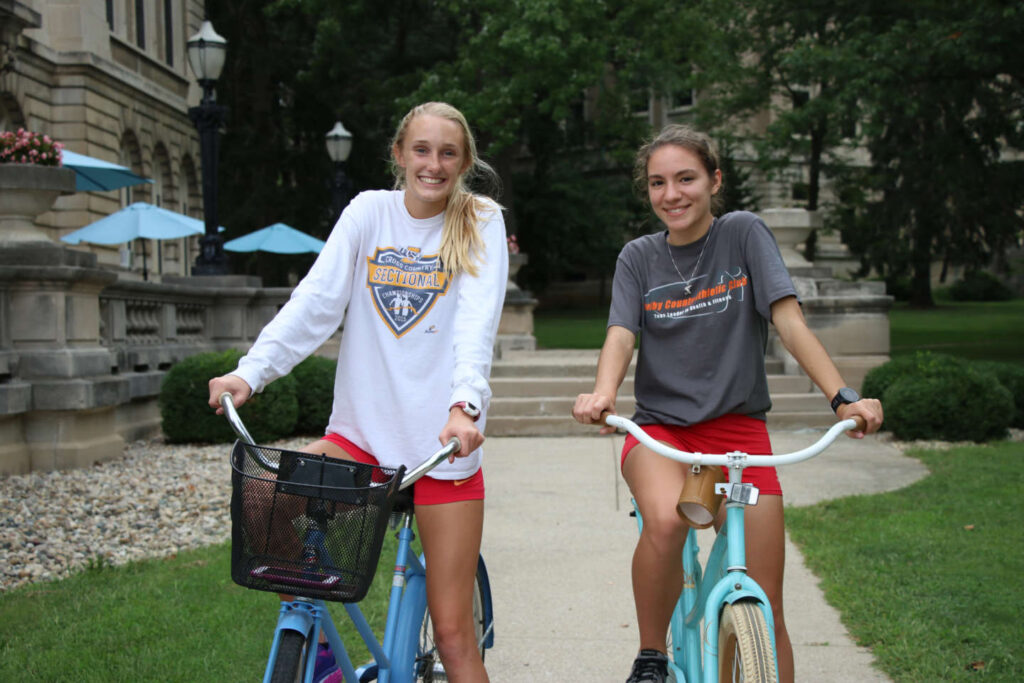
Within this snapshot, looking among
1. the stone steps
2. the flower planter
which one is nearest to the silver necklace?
the flower planter

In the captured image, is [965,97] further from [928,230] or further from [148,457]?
[148,457]

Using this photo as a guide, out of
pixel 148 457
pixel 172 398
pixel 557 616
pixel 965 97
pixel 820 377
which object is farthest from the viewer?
pixel 965 97

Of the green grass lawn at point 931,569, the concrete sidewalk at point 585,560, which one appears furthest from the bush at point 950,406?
the green grass lawn at point 931,569

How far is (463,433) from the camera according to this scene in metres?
2.52

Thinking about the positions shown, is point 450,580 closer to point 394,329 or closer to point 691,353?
point 394,329

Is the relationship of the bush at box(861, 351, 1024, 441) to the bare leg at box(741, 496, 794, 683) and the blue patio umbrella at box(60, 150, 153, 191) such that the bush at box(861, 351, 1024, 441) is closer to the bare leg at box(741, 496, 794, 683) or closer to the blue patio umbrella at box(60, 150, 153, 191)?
the bare leg at box(741, 496, 794, 683)

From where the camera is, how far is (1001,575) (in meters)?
5.66

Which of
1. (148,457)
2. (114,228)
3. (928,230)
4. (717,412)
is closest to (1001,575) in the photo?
(717,412)

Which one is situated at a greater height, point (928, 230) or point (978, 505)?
point (928, 230)

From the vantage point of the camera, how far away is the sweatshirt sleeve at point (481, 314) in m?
2.67

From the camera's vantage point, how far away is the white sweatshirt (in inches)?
112

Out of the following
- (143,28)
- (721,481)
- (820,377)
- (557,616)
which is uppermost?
(143,28)

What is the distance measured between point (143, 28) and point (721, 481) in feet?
92.2

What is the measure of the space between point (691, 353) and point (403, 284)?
35.3 inches
